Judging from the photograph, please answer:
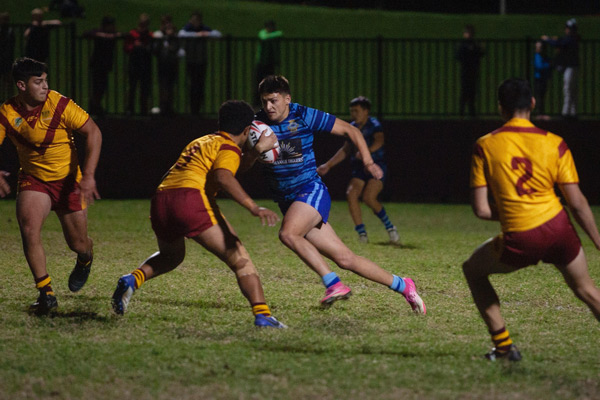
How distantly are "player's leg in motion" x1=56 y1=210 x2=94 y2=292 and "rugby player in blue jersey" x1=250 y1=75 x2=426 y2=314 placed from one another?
167cm

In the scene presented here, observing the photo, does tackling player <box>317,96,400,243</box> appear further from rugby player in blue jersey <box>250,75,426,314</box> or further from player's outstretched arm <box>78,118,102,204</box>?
player's outstretched arm <box>78,118,102,204</box>

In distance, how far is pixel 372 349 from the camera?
19.0 feet

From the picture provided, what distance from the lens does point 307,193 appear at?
6934 mm

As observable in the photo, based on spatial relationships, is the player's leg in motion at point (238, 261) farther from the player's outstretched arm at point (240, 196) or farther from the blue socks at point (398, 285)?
the blue socks at point (398, 285)

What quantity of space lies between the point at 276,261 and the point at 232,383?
193 inches

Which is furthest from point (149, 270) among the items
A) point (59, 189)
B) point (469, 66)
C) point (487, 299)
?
point (469, 66)

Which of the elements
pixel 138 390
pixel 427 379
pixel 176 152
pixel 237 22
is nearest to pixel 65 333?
pixel 138 390

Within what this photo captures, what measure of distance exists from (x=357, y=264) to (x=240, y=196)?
1333 millimetres

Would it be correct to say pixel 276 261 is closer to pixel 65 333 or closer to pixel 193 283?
pixel 193 283

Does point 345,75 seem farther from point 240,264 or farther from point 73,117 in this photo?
point 240,264

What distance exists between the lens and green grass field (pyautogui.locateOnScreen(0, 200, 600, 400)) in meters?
4.89

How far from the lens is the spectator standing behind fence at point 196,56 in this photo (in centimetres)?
1697

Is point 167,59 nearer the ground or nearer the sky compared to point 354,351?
nearer the sky

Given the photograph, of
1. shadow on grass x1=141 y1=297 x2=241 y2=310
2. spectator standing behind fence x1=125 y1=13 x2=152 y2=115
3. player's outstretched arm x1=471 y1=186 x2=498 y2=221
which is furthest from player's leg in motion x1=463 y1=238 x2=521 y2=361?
spectator standing behind fence x1=125 y1=13 x2=152 y2=115
